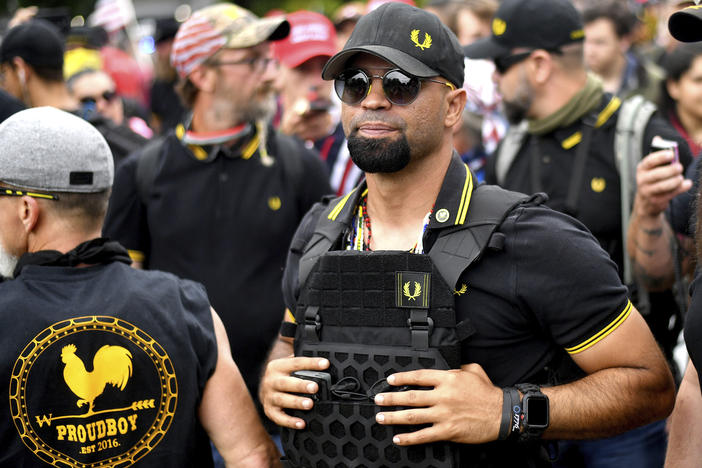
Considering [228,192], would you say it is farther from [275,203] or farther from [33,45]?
[33,45]

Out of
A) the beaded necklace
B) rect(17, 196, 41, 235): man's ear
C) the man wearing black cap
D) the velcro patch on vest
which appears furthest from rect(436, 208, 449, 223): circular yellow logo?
the man wearing black cap

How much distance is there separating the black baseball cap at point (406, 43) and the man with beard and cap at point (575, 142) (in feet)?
4.66

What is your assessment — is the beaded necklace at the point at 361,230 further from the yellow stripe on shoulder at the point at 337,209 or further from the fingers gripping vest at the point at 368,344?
the fingers gripping vest at the point at 368,344

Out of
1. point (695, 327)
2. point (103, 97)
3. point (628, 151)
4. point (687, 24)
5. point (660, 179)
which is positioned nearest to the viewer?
point (695, 327)

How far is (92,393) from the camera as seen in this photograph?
2.83 metres

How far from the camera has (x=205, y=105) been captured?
15.5 ft

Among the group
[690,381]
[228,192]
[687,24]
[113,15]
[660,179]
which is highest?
[687,24]

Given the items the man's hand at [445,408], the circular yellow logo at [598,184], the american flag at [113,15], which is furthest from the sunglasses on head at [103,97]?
the man's hand at [445,408]

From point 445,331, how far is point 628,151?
6.55 feet

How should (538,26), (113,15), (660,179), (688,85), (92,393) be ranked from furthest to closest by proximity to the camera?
(113,15), (688,85), (538,26), (660,179), (92,393)

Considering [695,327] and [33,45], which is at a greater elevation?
[695,327]

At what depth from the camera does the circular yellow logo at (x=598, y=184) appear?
4.29 metres

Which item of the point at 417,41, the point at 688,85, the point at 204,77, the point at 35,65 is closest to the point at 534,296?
the point at 417,41

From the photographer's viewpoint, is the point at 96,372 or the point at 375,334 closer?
the point at 375,334
